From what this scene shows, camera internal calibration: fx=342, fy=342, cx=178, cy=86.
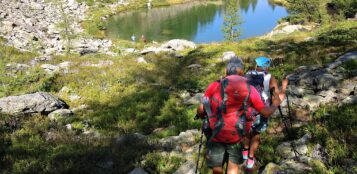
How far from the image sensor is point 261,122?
6.83 m

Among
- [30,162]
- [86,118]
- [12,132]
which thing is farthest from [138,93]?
[30,162]

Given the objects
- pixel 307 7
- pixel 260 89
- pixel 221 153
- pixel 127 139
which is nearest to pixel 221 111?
pixel 221 153

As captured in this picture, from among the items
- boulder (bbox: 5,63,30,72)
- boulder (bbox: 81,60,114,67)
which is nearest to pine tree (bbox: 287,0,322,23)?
boulder (bbox: 81,60,114,67)

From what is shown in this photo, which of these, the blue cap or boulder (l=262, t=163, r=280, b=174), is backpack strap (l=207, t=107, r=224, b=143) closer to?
the blue cap

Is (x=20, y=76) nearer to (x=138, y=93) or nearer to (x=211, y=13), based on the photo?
(x=138, y=93)

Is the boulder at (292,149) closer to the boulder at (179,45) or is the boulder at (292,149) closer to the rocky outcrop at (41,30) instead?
the boulder at (179,45)

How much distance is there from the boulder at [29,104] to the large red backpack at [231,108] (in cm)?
959

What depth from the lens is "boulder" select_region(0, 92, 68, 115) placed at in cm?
1258

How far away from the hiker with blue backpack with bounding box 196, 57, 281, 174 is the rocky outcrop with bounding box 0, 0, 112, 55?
28399 mm

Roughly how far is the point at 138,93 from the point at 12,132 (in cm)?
644

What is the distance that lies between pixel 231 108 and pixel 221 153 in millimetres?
794

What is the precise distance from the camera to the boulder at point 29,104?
12.6m

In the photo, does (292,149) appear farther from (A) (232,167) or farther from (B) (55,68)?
(B) (55,68)

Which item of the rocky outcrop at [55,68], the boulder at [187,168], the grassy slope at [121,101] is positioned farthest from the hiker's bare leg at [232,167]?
the rocky outcrop at [55,68]
